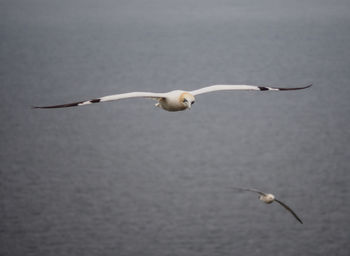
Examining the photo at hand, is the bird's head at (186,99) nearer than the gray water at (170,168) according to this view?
Yes

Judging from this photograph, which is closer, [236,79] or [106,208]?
[106,208]

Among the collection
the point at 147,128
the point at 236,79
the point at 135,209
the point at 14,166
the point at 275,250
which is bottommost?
the point at 275,250

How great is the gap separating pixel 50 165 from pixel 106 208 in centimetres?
1722

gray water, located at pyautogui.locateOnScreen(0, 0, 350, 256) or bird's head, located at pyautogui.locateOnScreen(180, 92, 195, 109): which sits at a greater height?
gray water, located at pyautogui.locateOnScreen(0, 0, 350, 256)

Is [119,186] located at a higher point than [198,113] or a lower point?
lower

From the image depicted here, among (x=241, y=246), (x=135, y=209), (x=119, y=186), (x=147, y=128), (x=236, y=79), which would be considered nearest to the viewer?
(x=241, y=246)

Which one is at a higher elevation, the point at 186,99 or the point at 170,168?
the point at 170,168

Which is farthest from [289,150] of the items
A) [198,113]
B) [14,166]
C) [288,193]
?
[14,166]

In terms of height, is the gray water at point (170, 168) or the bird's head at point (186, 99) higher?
the gray water at point (170, 168)

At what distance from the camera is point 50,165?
110875 millimetres

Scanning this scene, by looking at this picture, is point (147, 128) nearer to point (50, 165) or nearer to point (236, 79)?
point (50, 165)

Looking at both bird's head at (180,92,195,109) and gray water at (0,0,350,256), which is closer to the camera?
bird's head at (180,92,195,109)

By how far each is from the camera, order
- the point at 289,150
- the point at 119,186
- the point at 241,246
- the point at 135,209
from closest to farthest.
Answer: the point at 241,246
the point at 135,209
the point at 119,186
the point at 289,150

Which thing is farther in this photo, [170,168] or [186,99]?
[170,168]
